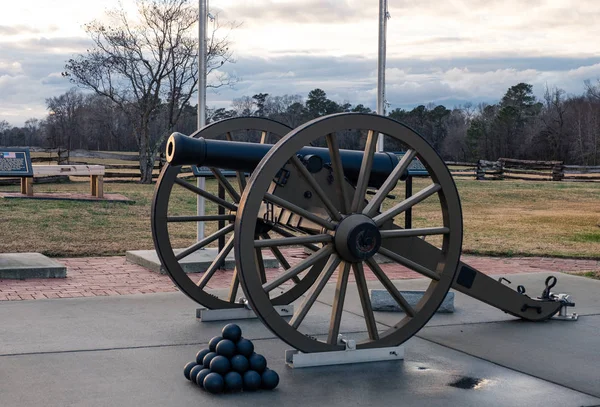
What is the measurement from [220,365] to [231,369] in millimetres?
87

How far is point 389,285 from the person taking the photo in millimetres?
5734

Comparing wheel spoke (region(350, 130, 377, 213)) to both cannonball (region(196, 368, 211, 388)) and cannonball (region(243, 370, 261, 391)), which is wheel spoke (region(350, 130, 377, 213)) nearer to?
cannonball (region(243, 370, 261, 391))

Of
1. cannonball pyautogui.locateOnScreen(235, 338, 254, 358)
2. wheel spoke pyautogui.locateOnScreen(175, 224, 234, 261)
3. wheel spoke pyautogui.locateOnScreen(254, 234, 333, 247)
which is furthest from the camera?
wheel spoke pyautogui.locateOnScreen(175, 224, 234, 261)

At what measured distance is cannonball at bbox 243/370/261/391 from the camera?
193 inches

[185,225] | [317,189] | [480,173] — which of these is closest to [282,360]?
[317,189]

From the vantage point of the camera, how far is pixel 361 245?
5.59 metres

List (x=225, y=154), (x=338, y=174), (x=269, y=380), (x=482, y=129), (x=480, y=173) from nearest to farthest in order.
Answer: (x=269, y=380)
(x=338, y=174)
(x=225, y=154)
(x=480, y=173)
(x=482, y=129)

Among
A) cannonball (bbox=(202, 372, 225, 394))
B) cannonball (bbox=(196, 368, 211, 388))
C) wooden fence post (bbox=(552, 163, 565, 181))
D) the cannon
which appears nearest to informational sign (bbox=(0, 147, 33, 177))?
the cannon

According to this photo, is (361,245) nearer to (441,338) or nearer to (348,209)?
(348,209)

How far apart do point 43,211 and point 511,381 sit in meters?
12.9

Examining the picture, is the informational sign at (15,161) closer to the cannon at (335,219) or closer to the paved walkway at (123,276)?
the paved walkway at (123,276)

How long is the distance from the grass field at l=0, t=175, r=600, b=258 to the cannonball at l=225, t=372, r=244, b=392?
22.0 ft

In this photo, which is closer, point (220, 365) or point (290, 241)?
point (220, 365)

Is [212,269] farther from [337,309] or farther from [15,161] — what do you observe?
[15,161]
